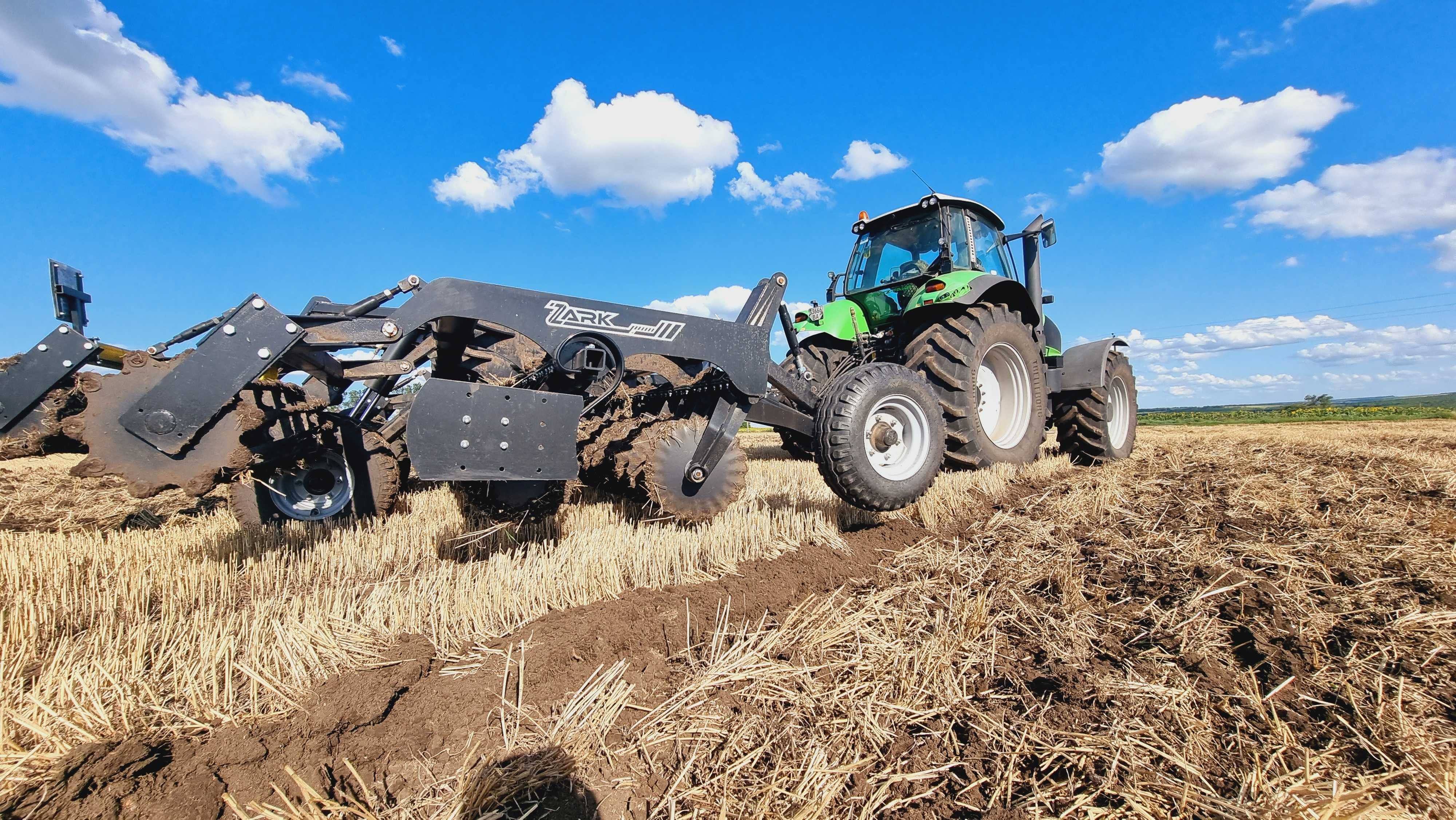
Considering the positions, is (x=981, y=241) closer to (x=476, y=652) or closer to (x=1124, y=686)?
(x=1124, y=686)

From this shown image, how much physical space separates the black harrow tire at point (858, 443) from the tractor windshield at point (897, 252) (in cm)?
276

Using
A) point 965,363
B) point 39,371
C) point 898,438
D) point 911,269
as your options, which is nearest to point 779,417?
point 898,438

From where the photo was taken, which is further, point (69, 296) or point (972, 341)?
point (972, 341)

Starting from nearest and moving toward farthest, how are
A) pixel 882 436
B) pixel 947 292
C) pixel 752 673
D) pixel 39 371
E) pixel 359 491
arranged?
pixel 752 673, pixel 39 371, pixel 882 436, pixel 359 491, pixel 947 292

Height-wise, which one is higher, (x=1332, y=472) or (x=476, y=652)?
(x=1332, y=472)

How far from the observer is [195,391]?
2.46 metres

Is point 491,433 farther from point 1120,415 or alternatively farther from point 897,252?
point 1120,415

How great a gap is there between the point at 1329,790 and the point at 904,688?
94 centimetres

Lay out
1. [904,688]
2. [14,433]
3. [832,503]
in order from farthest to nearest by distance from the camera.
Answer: [832,503]
[14,433]
[904,688]

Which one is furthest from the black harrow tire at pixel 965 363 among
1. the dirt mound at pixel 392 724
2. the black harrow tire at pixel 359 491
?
the black harrow tire at pixel 359 491

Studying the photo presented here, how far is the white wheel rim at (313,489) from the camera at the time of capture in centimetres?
431

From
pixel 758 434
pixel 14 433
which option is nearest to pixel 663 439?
pixel 14 433

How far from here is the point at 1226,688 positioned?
1779mm

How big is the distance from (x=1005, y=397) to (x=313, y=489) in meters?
5.84
